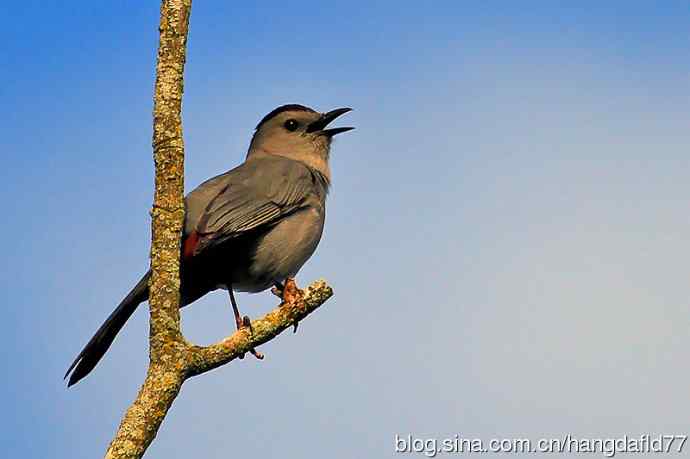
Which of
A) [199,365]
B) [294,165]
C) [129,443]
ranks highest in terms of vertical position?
[294,165]

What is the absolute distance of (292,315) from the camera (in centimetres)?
548

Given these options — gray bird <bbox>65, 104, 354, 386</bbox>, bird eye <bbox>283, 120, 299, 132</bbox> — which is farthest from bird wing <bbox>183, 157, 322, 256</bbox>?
bird eye <bbox>283, 120, 299, 132</bbox>

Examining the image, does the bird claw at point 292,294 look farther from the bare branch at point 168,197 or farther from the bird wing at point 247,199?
the bird wing at point 247,199

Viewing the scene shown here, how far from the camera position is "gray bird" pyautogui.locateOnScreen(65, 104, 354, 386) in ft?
21.4

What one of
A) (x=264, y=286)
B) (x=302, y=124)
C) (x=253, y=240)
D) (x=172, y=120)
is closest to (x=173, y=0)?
(x=172, y=120)

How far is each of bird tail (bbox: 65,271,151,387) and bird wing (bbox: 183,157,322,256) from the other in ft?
1.58

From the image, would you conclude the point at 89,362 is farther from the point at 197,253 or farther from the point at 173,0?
the point at 173,0

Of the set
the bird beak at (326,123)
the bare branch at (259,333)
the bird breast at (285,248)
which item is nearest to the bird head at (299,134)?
the bird beak at (326,123)

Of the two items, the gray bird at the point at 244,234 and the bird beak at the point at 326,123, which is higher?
the bird beak at the point at 326,123

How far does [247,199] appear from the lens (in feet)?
25.5

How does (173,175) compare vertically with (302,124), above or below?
below

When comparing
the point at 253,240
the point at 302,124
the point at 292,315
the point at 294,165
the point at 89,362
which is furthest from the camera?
the point at 302,124

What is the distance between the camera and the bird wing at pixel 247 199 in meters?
7.01

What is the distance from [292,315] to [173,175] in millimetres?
1020
